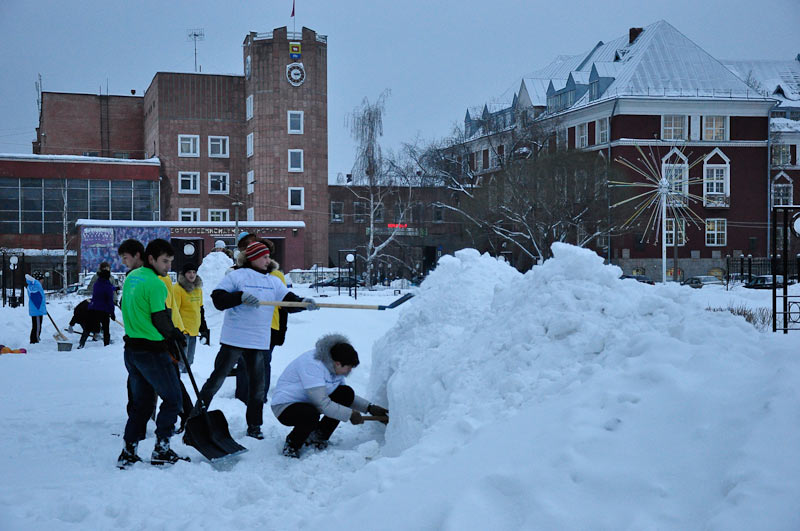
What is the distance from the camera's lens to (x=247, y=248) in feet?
21.6

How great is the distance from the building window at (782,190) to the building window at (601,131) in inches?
485

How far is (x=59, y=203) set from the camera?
48.8m

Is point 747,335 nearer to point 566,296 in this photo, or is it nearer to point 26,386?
point 566,296

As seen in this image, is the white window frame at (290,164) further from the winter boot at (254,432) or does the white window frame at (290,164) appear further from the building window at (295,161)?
the winter boot at (254,432)

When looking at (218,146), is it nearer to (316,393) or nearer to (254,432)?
(254,432)

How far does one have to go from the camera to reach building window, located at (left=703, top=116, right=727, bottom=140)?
44.8 metres

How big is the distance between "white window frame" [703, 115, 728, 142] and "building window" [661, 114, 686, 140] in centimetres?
144

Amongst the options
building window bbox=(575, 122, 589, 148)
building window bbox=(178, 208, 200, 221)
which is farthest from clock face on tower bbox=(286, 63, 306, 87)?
building window bbox=(575, 122, 589, 148)

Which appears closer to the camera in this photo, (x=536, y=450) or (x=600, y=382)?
(x=536, y=450)

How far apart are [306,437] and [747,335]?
126 inches

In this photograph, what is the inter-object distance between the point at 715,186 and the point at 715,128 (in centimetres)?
343

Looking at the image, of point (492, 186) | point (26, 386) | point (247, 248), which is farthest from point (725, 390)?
point (492, 186)

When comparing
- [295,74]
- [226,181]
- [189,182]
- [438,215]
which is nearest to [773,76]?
[438,215]

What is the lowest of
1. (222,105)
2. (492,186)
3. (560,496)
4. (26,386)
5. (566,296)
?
(26,386)
